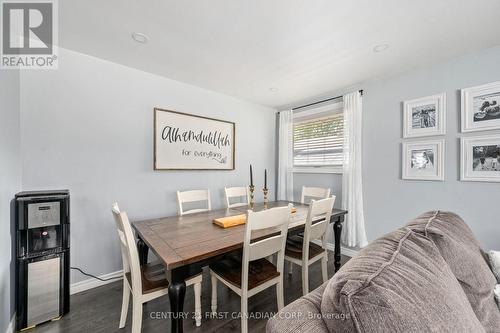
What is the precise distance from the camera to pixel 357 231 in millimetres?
2725

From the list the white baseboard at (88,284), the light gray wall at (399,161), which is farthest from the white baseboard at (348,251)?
the white baseboard at (88,284)

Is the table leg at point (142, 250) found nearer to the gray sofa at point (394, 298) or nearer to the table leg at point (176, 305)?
the table leg at point (176, 305)

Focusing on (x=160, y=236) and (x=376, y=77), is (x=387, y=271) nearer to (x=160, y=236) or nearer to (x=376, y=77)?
(x=160, y=236)

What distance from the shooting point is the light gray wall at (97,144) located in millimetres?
1896

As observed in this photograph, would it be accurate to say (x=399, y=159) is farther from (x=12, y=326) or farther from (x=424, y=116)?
(x=12, y=326)

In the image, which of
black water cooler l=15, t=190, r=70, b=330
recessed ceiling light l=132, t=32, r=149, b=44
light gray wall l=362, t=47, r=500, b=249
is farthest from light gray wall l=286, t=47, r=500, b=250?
black water cooler l=15, t=190, r=70, b=330

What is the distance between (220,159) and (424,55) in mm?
2627

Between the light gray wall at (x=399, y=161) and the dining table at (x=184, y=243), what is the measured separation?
3.00ft

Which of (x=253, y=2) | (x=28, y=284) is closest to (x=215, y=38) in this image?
(x=253, y=2)

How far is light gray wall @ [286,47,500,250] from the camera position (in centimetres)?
198

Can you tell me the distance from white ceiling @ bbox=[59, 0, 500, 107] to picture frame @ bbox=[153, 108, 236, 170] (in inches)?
22.4

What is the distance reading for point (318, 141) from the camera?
334 centimetres

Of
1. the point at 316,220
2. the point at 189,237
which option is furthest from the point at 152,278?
the point at 316,220

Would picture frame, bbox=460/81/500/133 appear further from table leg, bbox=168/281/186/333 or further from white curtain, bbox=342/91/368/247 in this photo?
table leg, bbox=168/281/186/333
